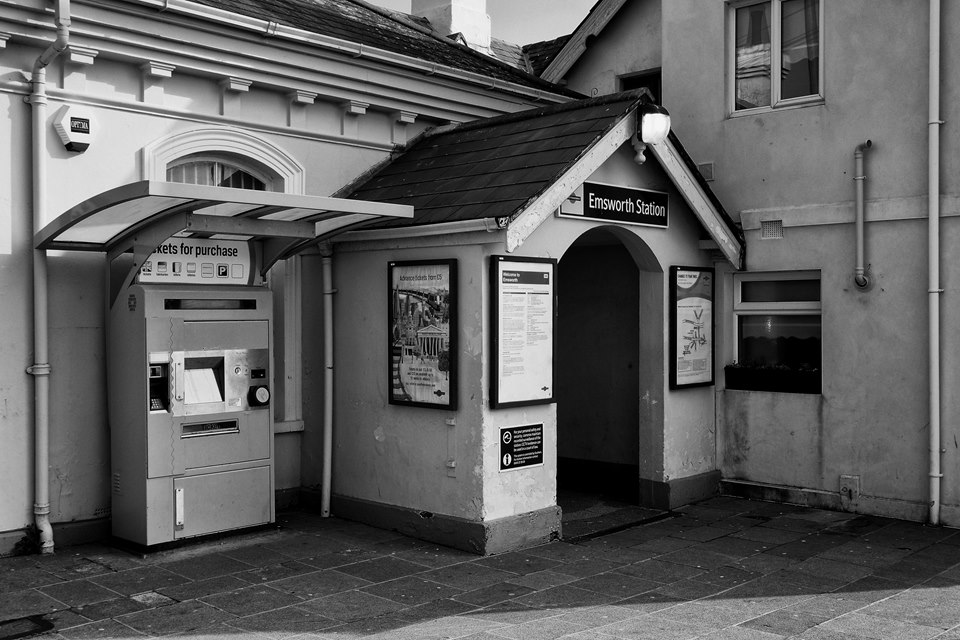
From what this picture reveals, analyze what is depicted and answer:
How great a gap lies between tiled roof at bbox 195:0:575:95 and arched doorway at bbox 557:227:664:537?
247cm

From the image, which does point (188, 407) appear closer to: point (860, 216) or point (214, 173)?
point (214, 173)

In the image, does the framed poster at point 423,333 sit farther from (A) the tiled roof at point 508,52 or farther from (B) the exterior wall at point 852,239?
(A) the tiled roof at point 508,52

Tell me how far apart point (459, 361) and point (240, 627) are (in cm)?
297

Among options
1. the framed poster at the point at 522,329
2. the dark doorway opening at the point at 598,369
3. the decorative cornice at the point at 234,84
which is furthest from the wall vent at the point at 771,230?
the decorative cornice at the point at 234,84

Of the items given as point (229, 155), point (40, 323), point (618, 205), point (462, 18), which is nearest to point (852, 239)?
point (618, 205)

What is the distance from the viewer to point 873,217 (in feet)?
31.1

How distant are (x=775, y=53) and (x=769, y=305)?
261 cm

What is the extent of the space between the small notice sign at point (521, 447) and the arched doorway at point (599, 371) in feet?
7.14

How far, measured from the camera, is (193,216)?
744 centimetres

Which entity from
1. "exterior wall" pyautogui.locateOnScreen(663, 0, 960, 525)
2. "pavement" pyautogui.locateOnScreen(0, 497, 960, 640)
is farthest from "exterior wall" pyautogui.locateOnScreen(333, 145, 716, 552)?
"exterior wall" pyautogui.locateOnScreen(663, 0, 960, 525)

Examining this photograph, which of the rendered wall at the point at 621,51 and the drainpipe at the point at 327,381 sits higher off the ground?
the rendered wall at the point at 621,51

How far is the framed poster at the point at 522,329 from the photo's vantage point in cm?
814

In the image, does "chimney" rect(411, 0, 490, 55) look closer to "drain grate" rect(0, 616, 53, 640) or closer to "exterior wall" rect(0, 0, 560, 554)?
"exterior wall" rect(0, 0, 560, 554)

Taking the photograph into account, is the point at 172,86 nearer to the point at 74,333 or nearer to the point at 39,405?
the point at 74,333
